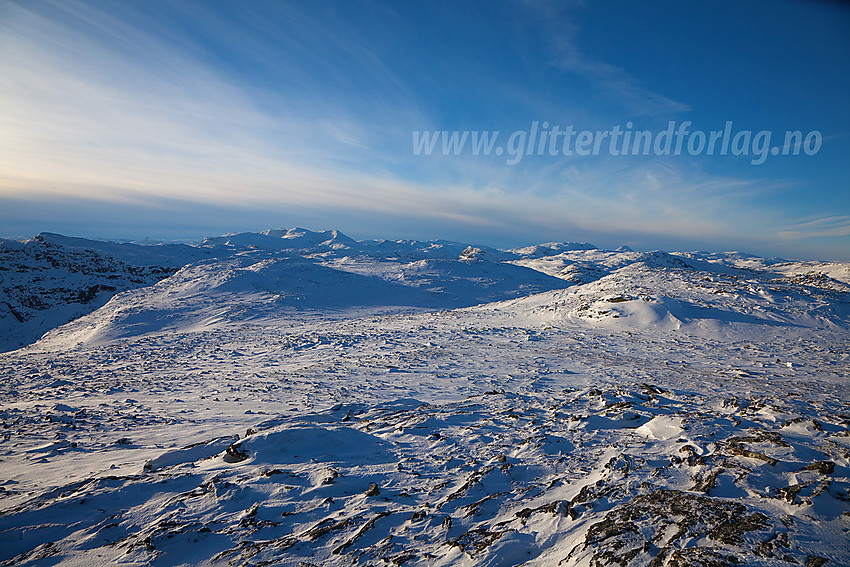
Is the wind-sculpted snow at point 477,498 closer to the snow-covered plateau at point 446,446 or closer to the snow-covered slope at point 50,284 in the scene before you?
the snow-covered plateau at point 446,446

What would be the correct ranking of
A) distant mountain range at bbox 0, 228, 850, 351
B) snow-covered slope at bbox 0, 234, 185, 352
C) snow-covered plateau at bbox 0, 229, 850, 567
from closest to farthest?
snow-covered plateau at bbox 0, 229, 850, 567 → distant mountain range at bbox 0, 228, 850, 351 → snow-covered slope at bbox 0, 234, 185, 352

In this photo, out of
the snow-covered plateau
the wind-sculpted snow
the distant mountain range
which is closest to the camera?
the wind-sculpted snow

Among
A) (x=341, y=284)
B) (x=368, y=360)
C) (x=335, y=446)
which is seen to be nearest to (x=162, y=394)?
(x=368, y=360)

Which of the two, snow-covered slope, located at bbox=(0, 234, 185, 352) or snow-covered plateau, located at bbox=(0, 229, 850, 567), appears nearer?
snow-covered plateau, located at bbox=(0, 229, 850, 567)

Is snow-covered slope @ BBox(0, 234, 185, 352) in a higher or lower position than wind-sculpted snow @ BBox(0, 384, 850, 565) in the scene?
lower

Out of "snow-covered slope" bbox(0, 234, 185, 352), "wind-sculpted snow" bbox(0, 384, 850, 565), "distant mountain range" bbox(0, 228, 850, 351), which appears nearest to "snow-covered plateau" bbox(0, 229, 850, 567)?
"wind-sculpted snow" bbox(0, 384, 850, 565)

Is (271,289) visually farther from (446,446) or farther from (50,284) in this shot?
(446,446)

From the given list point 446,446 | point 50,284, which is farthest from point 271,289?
point 446,446

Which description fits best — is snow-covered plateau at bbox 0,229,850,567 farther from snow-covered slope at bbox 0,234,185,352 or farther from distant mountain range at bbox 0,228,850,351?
snow-covered slope at bbox 0,234,185,352

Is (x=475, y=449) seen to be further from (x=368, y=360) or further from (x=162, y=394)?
(x=162, y=394)

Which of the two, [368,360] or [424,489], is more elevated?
[424,489]
